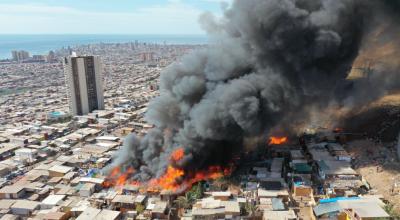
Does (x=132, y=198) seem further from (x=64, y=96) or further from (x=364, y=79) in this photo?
(x=64, y=96)

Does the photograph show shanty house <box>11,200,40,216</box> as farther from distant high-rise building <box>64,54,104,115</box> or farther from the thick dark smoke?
distant high-rise building <box>64,54,104,115</box>

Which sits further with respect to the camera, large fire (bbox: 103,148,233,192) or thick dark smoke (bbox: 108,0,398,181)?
thick dark smoke (bbox: 108,0,398,181)

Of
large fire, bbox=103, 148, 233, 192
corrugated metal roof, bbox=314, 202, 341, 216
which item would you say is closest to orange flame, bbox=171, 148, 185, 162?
large fire, bbox=103, 148, 233, 192

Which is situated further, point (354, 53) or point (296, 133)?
point (296, 133)

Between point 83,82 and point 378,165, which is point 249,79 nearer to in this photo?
point 378,165

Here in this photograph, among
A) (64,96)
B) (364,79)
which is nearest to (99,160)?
(364,79)

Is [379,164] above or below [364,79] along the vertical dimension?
below

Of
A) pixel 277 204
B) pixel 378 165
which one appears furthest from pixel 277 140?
pixel 277 204
